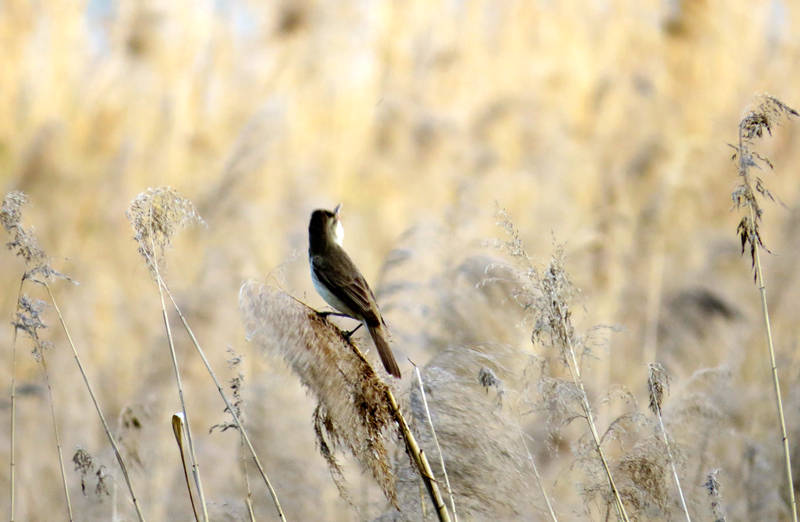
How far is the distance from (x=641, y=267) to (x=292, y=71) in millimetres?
2788

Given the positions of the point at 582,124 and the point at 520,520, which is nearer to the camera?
the point at 520,520

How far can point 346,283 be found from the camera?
2.12 metres

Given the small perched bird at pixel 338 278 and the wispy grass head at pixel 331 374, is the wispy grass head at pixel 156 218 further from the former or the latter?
the small perched bird at pixel 338 278

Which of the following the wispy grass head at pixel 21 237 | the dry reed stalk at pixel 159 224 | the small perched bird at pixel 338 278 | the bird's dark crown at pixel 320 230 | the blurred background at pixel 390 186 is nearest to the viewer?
the dry reed stalk at pixel 159 224

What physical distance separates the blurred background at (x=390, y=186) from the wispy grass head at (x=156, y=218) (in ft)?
3.20

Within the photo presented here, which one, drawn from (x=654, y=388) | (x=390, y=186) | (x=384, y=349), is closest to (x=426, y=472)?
(x=384, y=349)

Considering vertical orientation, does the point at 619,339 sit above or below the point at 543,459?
above

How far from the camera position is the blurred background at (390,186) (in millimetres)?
3363

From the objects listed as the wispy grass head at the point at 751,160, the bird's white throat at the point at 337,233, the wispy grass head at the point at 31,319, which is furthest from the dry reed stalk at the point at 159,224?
the wispy grass head at the point at 751,160

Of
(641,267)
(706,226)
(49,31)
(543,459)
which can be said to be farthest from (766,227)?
(49,31)

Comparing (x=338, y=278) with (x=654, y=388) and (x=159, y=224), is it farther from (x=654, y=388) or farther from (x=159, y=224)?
(x=654, y=388)

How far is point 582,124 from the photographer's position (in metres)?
6.20

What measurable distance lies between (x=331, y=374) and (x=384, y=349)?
0.36 m

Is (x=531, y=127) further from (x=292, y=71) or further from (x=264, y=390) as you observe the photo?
(x=264, y=390)
